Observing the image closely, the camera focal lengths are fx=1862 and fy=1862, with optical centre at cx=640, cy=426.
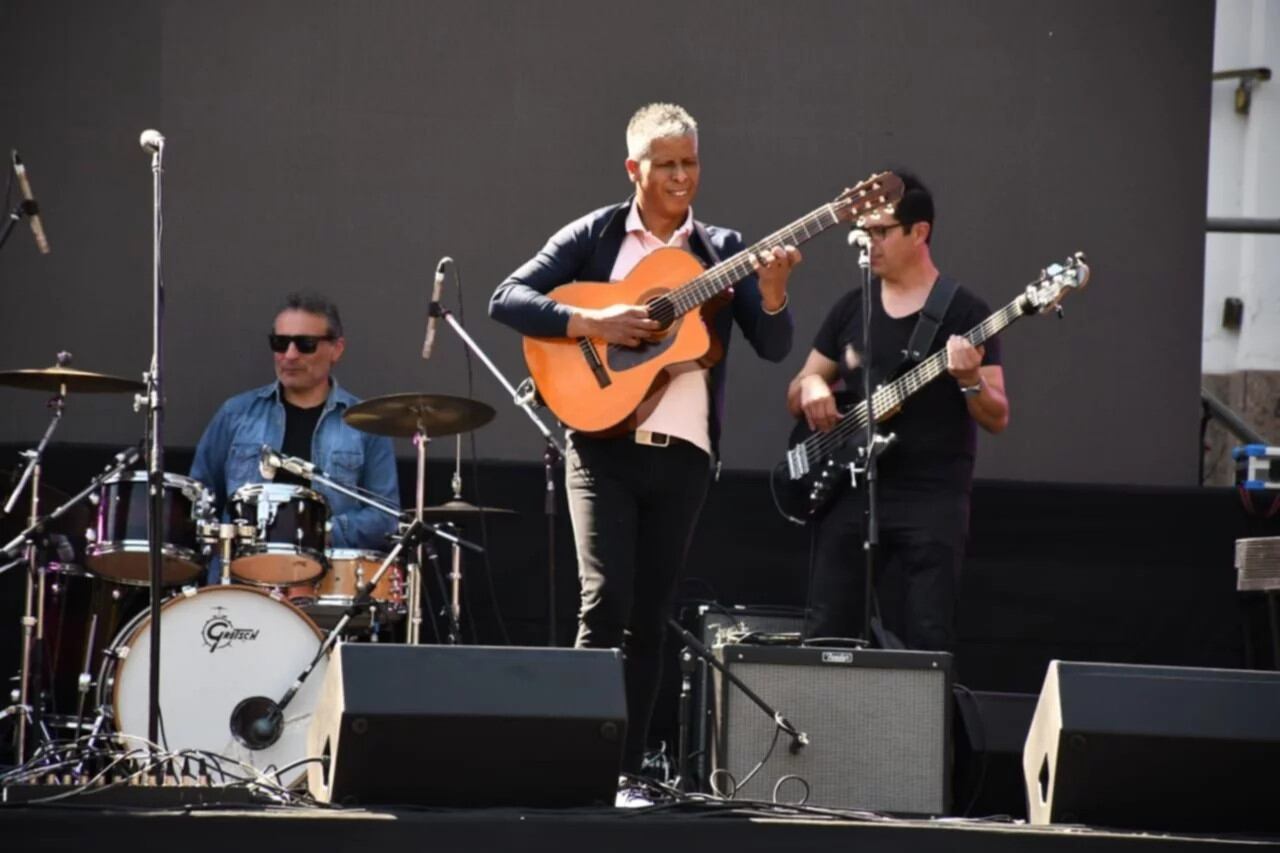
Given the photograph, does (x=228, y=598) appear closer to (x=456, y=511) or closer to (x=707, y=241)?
(x=456, y=511)

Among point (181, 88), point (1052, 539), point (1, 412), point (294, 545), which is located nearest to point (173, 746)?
point (294, 545)

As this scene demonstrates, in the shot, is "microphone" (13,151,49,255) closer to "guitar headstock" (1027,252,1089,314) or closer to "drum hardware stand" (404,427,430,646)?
"drum hardware stand" (404,427,430,646)

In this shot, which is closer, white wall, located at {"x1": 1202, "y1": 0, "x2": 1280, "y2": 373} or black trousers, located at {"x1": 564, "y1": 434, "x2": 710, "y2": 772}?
black trousers, located at {"x1": 564, "y1": 434, "x2": 710, "y2": 772}

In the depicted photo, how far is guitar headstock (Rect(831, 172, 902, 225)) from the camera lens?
5.09m

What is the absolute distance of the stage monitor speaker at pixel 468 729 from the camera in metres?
3.26

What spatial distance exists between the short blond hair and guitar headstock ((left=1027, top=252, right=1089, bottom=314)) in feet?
5.08

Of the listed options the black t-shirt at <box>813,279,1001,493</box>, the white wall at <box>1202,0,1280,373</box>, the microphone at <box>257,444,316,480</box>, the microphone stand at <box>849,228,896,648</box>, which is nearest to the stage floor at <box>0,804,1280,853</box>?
the microphone stand at <box>849,228,896,648</box>

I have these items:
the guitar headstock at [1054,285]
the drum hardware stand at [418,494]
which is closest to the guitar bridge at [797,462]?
the guitar headstock at [1054,285]

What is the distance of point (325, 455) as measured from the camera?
22.3 feet

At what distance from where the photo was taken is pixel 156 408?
4.73 meters

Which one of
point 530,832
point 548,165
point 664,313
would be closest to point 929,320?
point 664,313

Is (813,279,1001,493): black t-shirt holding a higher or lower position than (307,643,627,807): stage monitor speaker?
higher

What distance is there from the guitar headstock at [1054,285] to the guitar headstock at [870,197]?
1.03m

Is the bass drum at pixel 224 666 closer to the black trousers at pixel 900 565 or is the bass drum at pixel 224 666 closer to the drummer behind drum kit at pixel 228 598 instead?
the drummer behind drum kit at pixel 228 598
